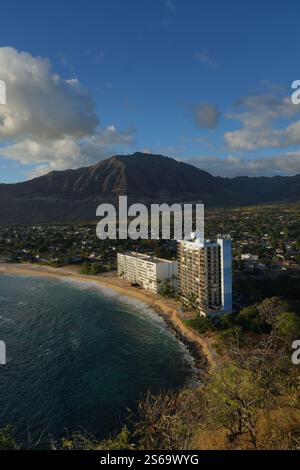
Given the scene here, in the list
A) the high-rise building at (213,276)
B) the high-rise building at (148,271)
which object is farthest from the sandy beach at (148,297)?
the high-rise building at (213,276)

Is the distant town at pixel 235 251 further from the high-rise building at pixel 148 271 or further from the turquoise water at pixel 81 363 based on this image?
the turquoise water at pixel 81 363

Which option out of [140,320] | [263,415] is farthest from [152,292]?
[263,415]

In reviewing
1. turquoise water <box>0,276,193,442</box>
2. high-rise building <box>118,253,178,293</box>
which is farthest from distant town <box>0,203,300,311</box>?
turquoise water <box>0,276,193,442</box>

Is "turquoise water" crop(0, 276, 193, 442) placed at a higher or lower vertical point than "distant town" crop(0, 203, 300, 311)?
lower

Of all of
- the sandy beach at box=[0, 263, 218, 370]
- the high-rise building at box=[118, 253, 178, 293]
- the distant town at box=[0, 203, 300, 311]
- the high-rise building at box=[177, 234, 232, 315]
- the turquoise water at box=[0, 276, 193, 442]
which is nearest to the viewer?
the turquoise water at box=[0, 276, 193, 442]

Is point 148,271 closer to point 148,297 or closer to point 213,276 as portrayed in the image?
point 148,297

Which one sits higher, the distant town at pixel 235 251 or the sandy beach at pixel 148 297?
the distant town at pixel 235 251

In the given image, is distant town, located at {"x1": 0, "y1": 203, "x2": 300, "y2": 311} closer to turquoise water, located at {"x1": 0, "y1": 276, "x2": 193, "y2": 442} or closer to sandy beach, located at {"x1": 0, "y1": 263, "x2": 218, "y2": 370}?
sandy beach, located at {"x1": 0, "y1": 263, "x2": 218, "y2": 370}
